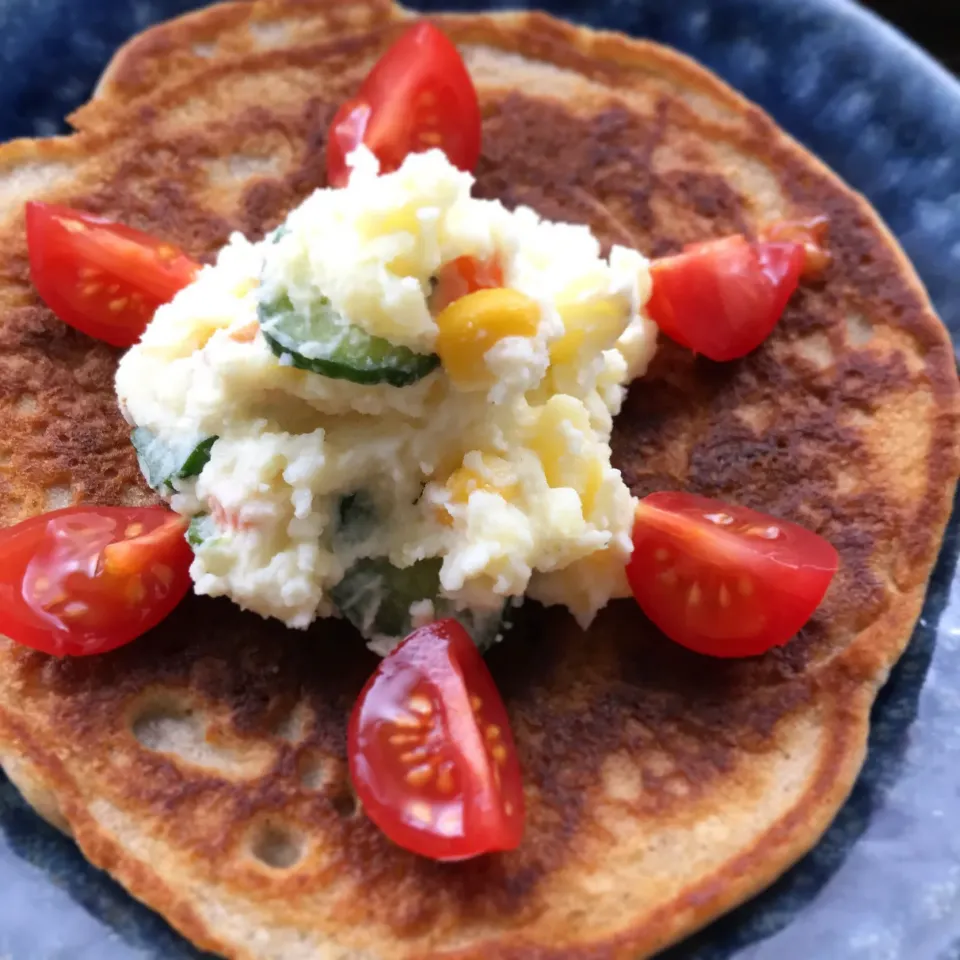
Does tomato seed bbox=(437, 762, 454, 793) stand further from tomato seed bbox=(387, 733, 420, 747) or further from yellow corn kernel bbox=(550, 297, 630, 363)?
yellow corn kernel bbox=(550, 297, 630, 363)

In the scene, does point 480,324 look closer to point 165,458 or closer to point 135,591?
point 165,458

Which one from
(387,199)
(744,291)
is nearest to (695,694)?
(744,291)

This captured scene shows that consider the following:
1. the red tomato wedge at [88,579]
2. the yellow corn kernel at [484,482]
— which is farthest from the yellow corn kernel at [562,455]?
the red tomato wedge at [88,579]

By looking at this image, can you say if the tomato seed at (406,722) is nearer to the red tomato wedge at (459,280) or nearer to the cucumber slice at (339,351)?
the cucumber slice at (339,351)

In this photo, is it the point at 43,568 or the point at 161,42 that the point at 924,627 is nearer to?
the point at 43,568

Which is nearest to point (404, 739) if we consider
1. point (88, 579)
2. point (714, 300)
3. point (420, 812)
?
point (420, 812)

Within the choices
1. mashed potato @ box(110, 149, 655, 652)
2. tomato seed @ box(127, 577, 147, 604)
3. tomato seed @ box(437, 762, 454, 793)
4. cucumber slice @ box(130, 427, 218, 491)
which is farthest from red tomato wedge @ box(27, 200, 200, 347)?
tomato seed @ box(437, 762, 454, 793)
